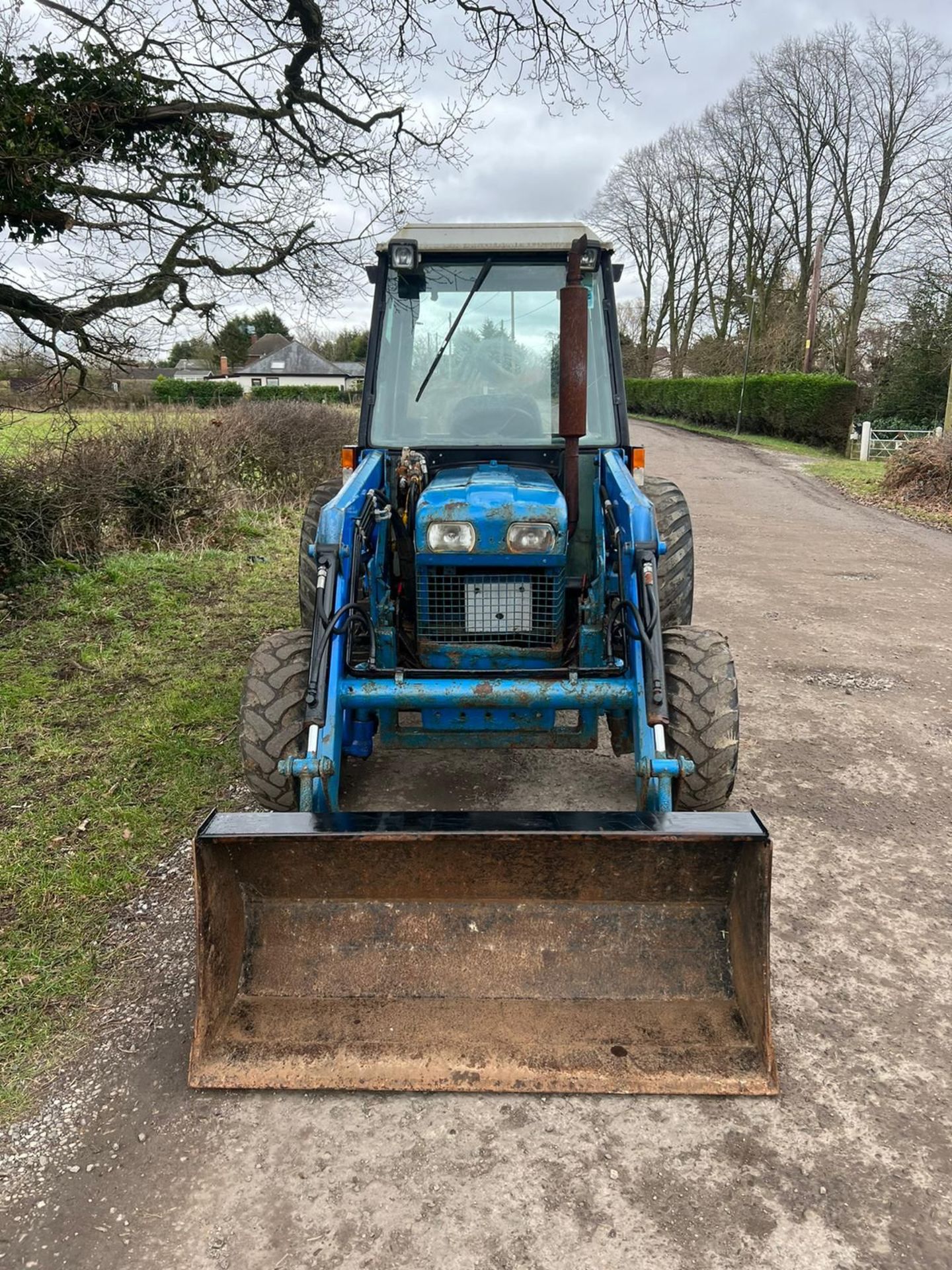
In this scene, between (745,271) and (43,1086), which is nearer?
(43,1086)

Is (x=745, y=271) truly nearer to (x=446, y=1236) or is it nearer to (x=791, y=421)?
(x=791, y=421)

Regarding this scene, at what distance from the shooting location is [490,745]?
11.8ft

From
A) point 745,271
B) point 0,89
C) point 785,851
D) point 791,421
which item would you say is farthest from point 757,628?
point 745,271

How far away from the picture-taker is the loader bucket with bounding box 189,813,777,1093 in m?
2.45

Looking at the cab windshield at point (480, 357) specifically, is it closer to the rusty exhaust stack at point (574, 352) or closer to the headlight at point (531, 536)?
the headlight at point (531, 536)

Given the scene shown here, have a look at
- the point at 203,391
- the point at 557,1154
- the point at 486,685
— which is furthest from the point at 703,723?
the point at 203,391

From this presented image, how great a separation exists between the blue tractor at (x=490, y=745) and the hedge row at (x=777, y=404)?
72.9ft

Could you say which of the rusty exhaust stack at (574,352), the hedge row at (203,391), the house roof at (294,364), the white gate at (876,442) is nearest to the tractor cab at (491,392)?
the rusty exhaust stack at (574,352)

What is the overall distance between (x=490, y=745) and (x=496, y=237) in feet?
7.79

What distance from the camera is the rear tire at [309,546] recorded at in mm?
4531

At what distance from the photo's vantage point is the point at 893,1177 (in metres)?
2.19

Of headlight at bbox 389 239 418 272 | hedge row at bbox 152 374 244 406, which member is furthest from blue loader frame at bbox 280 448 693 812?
hedge row at bbox 152 374 244 406

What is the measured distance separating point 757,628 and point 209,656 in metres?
4.23

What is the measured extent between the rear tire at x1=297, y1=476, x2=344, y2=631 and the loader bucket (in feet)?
6.04
